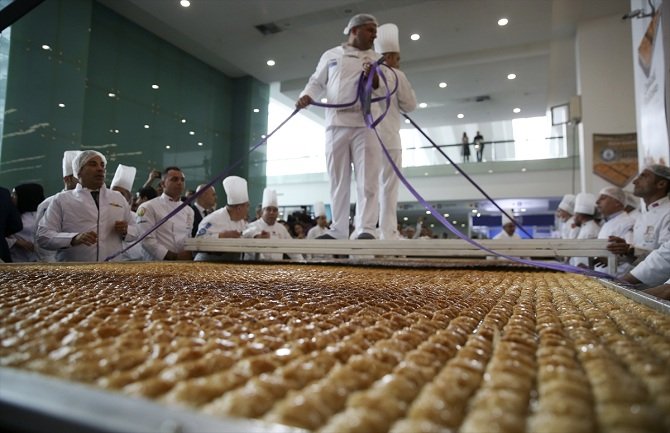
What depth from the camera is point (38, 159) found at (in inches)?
173

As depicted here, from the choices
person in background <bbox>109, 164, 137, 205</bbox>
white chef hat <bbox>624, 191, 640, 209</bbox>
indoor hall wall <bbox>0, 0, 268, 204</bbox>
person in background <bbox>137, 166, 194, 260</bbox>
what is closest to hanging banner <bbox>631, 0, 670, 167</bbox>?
white chef hat <bbox>624, 191, 640, 209</bbox>

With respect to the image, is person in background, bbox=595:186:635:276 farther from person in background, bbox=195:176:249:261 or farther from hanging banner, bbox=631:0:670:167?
person in background, bbox=195:176:249:261

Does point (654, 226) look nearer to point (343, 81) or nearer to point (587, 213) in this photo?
point (587, 213)

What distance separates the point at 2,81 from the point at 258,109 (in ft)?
12.6

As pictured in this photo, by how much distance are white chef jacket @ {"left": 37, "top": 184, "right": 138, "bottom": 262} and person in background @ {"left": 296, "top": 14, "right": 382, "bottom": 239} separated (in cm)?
119

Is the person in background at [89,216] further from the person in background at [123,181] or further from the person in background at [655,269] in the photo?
the person in background at [655,269]

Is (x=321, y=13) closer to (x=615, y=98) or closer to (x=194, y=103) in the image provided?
(x=194, y=103)

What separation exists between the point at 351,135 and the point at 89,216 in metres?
1.46

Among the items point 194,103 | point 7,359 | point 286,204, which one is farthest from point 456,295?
point 286,204

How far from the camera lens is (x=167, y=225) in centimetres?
257

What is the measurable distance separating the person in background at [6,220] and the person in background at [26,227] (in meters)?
0.35

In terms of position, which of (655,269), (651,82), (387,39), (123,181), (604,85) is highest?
(604,85)

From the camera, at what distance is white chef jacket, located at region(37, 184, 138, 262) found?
211cm

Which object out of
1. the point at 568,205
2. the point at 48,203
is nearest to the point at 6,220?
the point at 48,203
